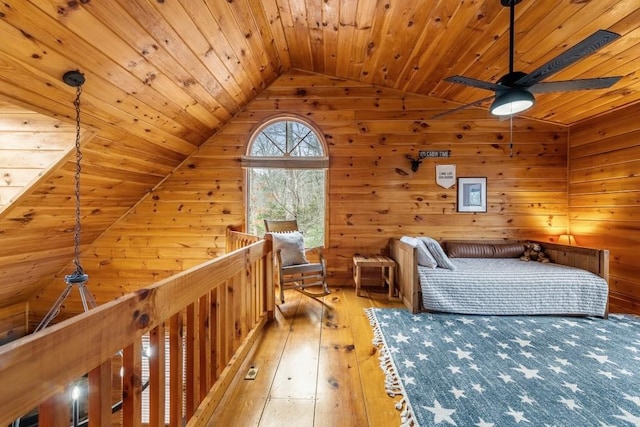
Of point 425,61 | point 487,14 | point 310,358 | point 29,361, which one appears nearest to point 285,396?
point 310,358

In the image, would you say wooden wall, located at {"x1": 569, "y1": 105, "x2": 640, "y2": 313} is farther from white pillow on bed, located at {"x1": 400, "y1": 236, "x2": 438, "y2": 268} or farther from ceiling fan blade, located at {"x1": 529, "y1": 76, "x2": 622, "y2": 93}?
white pillow on bed, located at {"x1": 400, "y1": 236, "x2": 438, "y2": 268}

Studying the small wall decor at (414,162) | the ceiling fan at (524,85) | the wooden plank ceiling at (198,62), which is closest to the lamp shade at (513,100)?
the ceiling fan at (524,85)

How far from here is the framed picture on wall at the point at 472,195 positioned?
12.9 feet

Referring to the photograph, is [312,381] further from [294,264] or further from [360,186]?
[360,186]

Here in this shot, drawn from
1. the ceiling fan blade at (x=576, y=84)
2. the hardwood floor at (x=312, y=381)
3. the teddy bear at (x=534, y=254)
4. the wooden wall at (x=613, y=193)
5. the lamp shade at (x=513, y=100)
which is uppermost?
the ceiling fan blade at (x=576, y=84)

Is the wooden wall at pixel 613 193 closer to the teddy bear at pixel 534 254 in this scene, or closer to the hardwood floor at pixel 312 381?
the teddy bear at pixel 534 254

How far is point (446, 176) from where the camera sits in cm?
394

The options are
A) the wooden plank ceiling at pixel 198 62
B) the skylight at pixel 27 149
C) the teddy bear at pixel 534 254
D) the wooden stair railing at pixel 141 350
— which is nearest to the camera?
the wooden stair railing at pixel 141 350

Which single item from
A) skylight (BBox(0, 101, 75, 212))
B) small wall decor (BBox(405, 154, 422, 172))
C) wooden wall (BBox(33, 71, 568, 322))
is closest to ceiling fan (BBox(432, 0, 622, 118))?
small wall decor (BBox(405, 154, 422, 172))

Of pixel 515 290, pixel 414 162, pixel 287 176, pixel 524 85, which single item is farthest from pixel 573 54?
pixel 287 176

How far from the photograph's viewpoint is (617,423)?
1418 mm

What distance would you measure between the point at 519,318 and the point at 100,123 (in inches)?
165

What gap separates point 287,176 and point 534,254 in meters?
3.38

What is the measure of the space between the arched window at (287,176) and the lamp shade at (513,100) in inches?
89.3
